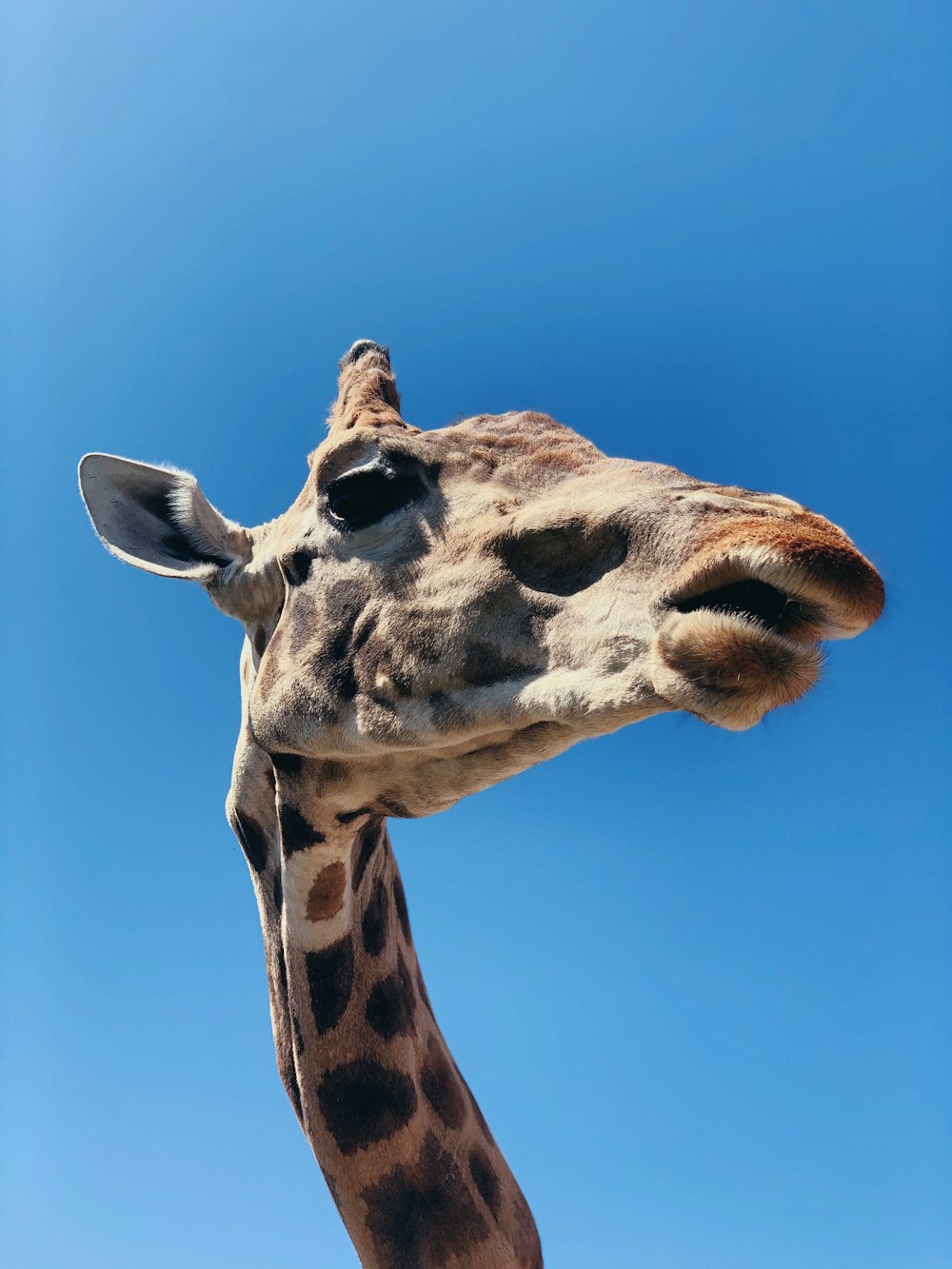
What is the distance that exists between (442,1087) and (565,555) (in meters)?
3.22

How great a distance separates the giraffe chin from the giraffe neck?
2.10 m

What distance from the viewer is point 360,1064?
4461 mm

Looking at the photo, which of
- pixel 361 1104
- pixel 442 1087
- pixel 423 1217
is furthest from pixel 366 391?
pixel 423 1217

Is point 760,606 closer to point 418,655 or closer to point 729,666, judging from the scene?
point 729,666

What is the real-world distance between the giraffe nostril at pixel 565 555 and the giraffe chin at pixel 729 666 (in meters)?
0.44

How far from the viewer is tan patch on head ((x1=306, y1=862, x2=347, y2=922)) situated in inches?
172

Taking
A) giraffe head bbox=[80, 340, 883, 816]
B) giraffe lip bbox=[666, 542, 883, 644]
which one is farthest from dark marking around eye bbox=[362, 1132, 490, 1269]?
giraffe lip bbox=[666, 542, 883, 644]

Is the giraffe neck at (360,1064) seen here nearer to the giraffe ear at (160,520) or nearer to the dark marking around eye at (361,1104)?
the dark marking around eye at (361,1104)

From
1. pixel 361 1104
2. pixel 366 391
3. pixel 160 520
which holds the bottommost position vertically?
pixel 361 1104

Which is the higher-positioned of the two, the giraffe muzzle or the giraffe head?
the giraffe head

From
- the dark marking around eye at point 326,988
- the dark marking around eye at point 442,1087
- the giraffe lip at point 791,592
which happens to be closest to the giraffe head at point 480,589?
the giraffe lip at point 791,592

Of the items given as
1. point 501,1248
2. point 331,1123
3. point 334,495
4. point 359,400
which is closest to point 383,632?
point 334,495

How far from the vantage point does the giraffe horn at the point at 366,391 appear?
434 centimetres

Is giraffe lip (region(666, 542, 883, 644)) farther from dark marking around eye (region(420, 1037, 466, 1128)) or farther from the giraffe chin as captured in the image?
dark marking around eye (region(420, 1037, 466, 1128))
